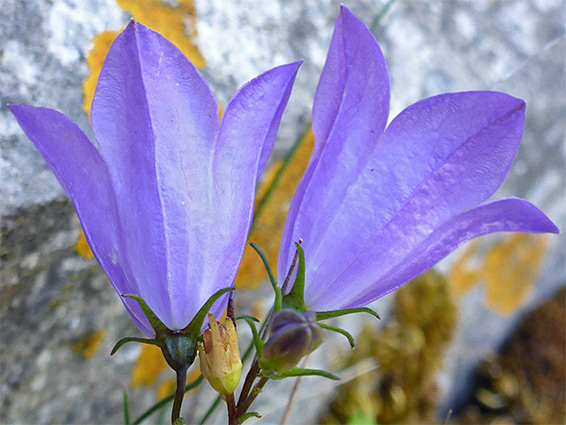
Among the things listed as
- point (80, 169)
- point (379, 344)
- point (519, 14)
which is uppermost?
point (519, 14)

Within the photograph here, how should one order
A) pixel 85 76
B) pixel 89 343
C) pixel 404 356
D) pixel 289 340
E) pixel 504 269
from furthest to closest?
pixel 504 269
pixel 404 356
pixel 89 343
pixel 85 76
pixel 289 340

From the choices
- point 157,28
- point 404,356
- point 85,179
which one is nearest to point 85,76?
point 157,28

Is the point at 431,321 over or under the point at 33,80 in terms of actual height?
under

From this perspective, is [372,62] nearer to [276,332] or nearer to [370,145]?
[370,145]

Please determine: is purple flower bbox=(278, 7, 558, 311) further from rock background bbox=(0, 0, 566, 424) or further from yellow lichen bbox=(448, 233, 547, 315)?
yellow lichen bbox=(448, 233, 547, 315)

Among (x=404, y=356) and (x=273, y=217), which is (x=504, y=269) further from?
(x=273, y=217)

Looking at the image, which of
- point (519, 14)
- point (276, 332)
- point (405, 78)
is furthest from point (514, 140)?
point (519, 14)

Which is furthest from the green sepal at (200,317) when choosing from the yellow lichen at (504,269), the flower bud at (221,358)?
the yellow lichen at (504,269)
